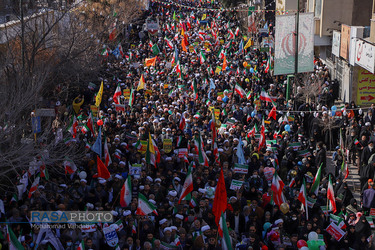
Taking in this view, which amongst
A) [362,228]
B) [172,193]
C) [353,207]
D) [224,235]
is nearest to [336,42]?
[353,207]

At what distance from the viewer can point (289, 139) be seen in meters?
17.8

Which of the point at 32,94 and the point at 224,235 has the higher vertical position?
the point at 32,94

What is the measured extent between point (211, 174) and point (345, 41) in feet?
50.2

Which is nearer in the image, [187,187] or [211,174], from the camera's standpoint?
[187,187]

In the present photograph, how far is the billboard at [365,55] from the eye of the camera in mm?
23797

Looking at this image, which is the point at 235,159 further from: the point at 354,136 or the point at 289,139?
the point at 354,136

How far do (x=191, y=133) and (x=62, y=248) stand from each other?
8.52 metres

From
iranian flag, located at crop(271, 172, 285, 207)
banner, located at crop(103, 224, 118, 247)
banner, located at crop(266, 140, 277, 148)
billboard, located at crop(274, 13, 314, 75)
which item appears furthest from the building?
banner, located at crop(103, 224, 118, 247)

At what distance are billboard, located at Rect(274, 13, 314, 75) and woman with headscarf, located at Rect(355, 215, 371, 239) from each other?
41.5ft

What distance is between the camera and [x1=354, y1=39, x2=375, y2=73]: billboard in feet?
78.1

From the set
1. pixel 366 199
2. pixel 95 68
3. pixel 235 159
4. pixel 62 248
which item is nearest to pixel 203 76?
pixel 95 68

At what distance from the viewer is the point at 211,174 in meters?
14.5

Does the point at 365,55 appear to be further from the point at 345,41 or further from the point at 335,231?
the point at 335,231

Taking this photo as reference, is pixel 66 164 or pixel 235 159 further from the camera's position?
pixel 235 159
